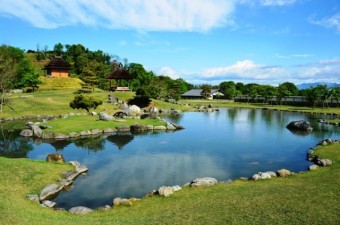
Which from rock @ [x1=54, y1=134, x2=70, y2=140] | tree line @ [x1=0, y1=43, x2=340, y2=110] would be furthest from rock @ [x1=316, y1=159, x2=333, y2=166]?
tree line @ [x1=0, y1=43, x2=340, y2=110]

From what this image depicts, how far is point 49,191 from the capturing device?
68.8ft

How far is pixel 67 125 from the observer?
46.5m

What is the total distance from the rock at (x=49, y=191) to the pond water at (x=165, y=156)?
0.57m

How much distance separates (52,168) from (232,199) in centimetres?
1476

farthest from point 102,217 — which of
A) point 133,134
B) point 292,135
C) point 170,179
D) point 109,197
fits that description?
point 292,135

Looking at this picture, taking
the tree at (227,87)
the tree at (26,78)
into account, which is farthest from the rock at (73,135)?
the tree at (227,87)

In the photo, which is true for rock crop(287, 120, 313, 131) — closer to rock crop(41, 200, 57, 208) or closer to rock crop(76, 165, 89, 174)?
rock crop(76, 165, 89, 174)

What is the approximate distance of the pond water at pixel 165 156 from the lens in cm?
2275

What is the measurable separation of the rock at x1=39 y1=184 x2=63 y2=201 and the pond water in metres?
0.57

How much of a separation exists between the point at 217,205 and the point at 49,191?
11311 millimetres

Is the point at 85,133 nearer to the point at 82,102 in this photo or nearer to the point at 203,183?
the point at 82,102

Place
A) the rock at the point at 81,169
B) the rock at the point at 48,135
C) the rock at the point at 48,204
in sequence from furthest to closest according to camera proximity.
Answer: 1. the rock at the point at 48,135
2. the rock at the point at 81,169
3. the rock at the point at 48,204

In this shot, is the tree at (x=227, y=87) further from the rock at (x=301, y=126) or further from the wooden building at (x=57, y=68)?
the rock at (x=301, y=126)

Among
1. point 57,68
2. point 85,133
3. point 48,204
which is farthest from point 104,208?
point 57,68
